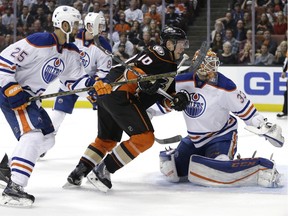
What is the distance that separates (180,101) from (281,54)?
4922 millimetres

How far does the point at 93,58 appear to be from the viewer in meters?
6.50

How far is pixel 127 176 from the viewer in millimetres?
4961

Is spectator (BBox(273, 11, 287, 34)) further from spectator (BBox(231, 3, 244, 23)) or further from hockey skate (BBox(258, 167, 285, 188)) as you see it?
hockey skate (BBox(258, 167, 285, 188))

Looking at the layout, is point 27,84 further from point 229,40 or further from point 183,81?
point 229,40

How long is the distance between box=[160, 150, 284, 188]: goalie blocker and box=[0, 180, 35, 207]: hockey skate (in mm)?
1056

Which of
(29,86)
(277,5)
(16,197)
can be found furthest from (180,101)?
(277,5)

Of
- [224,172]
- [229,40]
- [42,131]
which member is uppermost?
[42,131]

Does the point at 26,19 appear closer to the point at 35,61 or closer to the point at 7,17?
the point at 7,17

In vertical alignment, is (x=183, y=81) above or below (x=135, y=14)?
above

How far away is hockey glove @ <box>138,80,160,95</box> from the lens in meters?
4.38

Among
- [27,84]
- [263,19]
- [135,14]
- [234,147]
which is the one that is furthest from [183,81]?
[135,14]

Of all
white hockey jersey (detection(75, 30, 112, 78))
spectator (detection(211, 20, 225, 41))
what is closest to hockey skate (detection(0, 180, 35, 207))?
white hockey jersey (detection(75, 30, 112, 78))

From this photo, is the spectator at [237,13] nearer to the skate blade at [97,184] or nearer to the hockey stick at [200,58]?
the hockey stick at [200,58]

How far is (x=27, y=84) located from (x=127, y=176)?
1.00m
